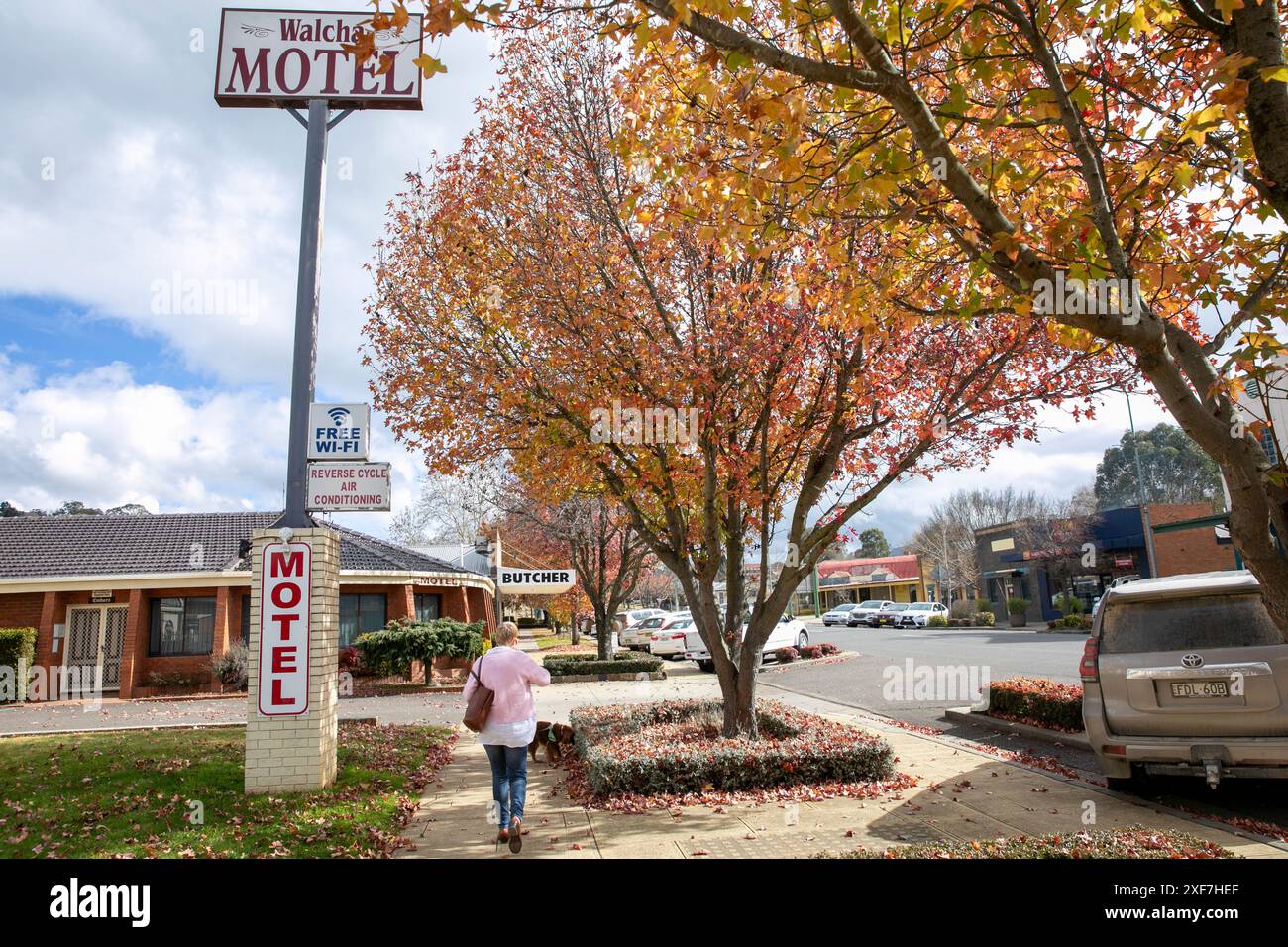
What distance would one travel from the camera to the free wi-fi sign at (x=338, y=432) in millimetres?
8023

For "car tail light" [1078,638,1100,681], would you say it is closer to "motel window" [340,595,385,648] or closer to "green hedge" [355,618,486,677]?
"green hedge" [355,618,486,677]

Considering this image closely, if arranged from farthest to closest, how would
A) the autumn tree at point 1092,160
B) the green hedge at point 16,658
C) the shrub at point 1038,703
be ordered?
the green hedge at point 16,658
the shrub at point 1038,703
the autumn tree at point 1092,160

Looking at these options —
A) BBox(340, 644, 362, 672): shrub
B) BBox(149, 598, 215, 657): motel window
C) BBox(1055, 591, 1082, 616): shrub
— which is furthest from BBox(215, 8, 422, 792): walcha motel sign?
BBox(1055, 591, 1082, 616): shrub

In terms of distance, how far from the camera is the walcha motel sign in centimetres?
752

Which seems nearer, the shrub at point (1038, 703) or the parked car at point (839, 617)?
the shrub at point (1038, 703)

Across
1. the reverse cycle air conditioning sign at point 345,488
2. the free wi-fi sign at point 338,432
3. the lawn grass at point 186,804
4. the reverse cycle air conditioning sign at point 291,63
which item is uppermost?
the reverse cycle air conditioning sign at point 291,63

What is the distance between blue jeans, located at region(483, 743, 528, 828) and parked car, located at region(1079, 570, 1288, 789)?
483cm

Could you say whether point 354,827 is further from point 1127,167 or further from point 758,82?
point 1127,167

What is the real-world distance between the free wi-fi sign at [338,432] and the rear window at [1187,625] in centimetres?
708

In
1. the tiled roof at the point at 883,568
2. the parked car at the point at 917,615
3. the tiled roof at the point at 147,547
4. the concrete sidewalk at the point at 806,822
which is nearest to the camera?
the concrete sidewalk at the point at 806,822

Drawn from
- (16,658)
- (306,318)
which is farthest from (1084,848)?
(16,658)

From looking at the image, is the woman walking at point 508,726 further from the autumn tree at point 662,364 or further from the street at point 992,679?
the street at point 992,679

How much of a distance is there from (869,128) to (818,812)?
5429mm

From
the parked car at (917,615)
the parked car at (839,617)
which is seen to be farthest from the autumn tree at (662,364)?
the parked car at (839,617)
